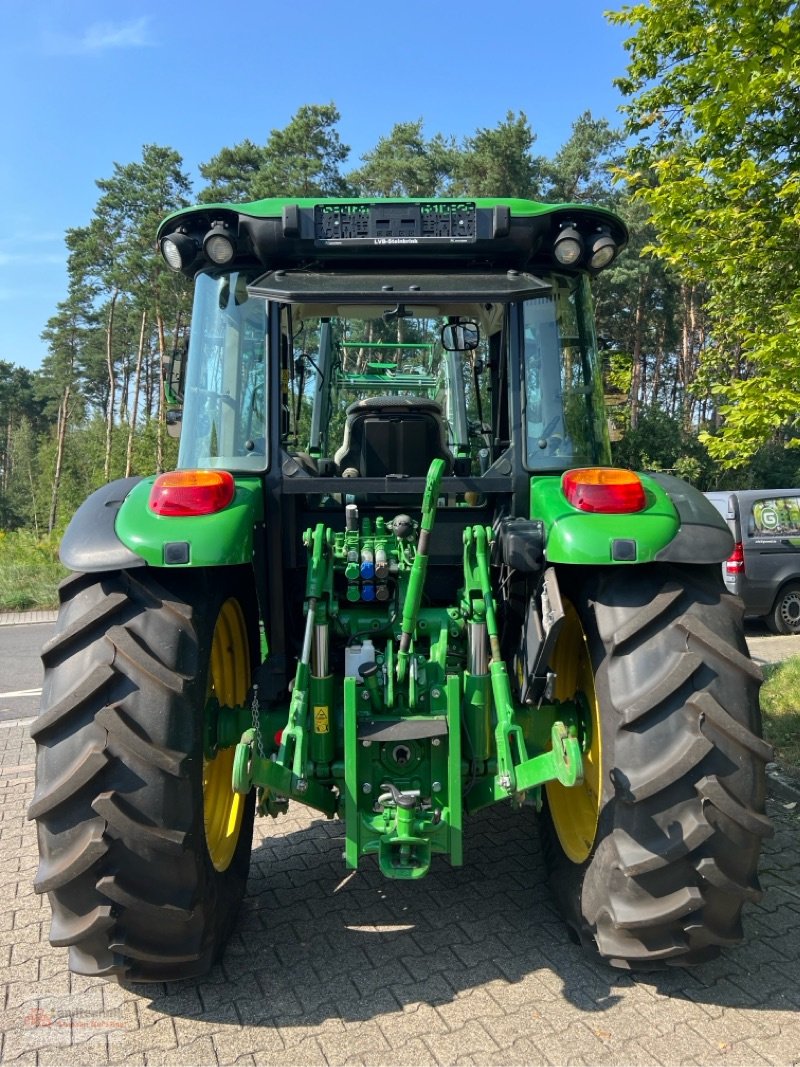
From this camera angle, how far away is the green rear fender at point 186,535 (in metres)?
2.65

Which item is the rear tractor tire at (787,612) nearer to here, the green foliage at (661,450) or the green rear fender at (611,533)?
the green rear fender at (611,533)

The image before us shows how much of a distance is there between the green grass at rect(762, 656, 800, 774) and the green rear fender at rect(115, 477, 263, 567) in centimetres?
379

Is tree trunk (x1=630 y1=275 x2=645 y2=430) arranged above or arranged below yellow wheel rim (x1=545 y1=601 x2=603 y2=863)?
above

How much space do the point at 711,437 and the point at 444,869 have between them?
577 cm

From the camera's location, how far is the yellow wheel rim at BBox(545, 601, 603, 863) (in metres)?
3.07

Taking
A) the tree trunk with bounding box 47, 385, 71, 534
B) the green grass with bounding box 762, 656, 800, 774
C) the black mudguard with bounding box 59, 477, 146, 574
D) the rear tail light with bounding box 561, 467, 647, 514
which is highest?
the tree trunk with bounding box 47, 385, 71, 534

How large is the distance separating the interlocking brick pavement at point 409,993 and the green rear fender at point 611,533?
4.69 feet

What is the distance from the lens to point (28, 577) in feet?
51.0

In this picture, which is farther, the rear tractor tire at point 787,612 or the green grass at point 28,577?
the green grass at point 28,577

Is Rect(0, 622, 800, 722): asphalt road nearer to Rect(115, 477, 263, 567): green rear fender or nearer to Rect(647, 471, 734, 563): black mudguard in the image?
Rect(115, 477, 263, 567): green rear fender

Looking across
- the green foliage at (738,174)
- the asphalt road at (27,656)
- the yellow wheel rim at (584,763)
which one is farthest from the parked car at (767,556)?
the yellow wheel rim at (584,763)

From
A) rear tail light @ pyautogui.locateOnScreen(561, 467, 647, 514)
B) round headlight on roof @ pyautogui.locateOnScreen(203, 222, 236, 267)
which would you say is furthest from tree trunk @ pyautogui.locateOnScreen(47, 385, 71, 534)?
rear tail light @ pyautogui.locateOnScreen(561, 467, 647, 514)

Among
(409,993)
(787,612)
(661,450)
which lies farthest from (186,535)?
(661,450)

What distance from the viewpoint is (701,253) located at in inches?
264
